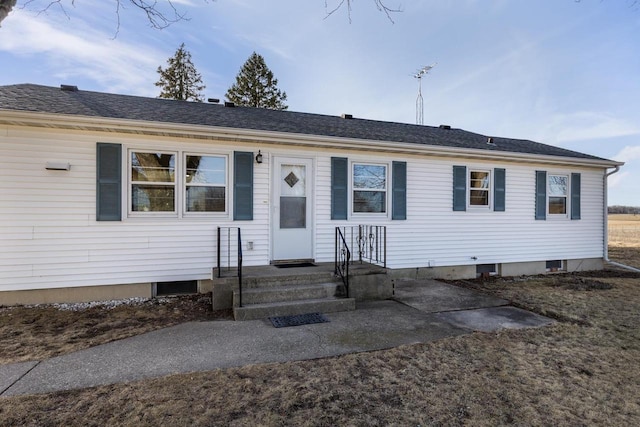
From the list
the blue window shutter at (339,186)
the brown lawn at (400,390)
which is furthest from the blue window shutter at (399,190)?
the brown lawn at (400,390)

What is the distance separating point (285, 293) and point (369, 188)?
3.13 metres

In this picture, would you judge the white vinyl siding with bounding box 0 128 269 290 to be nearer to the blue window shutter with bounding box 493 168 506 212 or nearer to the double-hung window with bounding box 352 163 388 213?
the double-hung window with bounding box 352 163 388 213

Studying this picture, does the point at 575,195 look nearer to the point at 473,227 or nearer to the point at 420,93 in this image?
the point at 473,227

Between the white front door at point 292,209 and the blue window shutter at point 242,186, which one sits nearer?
the blue window shutter at point 242,186

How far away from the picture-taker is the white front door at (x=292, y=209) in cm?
638

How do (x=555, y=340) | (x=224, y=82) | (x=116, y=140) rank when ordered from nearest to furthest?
(x=555, y=340) → (x=116, y=140) → (x=224, y=82)

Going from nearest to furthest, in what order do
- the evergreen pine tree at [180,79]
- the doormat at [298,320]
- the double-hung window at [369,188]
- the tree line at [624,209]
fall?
the doormat at [298,320], the double-hung window at [369,188], the evergreen pine tree at [180,79], the tree line at [624,209]

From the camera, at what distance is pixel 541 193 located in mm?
8461

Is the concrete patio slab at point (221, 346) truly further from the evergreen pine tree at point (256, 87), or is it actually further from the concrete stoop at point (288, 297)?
the evergreen pine tree at point (256, 87)

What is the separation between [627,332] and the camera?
430 cm

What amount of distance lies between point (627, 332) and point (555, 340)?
4.07 feet

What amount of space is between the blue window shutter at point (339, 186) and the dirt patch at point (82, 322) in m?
2.96

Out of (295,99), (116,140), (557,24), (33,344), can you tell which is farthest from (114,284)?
(295,99)

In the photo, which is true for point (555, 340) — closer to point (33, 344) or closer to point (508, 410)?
point (508, 410)
